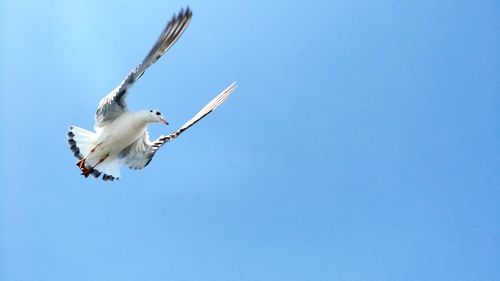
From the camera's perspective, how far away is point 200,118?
10.3m

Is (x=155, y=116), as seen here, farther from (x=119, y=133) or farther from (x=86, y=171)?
(x=86, y=171)

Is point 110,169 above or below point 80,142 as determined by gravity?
below

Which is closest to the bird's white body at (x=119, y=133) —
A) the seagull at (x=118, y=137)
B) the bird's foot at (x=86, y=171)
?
the seagull at (x=118, y=137)

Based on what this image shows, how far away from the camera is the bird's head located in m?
9.86

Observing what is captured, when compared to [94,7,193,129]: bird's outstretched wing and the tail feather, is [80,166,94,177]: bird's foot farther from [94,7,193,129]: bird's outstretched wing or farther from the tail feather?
[94,7,193,129]: bird's outstretched wing

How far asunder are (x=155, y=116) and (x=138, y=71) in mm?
955

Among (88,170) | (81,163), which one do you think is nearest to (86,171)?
(88,170)

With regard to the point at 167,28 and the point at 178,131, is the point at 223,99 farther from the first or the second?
the point at 167,28

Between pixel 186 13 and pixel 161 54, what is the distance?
0.63m

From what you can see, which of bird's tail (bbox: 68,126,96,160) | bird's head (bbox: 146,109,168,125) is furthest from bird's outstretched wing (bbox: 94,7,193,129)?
bird's head (bbox: 146,109,168,125)

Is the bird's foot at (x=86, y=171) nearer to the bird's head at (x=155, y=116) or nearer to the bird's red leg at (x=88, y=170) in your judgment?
the bird's red leg at (x=88, y=170)

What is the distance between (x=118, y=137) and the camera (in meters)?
9.91

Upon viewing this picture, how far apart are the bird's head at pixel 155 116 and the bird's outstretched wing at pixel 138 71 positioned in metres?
0.38

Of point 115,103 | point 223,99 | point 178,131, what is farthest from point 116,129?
point 223,99
